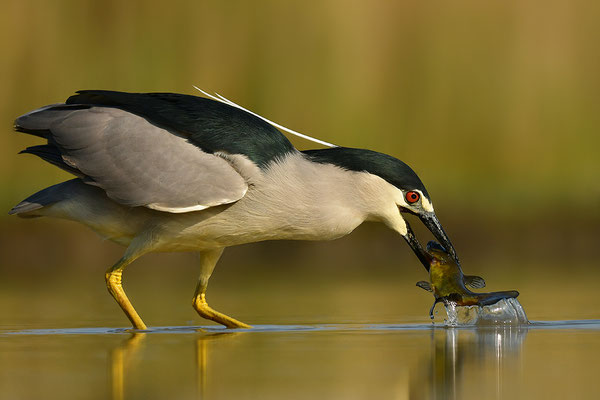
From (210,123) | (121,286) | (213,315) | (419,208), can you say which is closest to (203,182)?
Result: (210,123)

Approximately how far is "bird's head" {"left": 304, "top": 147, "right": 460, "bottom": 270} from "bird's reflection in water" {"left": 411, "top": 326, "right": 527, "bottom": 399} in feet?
2.61

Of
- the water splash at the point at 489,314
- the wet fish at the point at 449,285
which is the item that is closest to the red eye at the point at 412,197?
the wet fish at the point at 449,285

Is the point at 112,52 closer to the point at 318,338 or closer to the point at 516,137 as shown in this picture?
the point at 516,137

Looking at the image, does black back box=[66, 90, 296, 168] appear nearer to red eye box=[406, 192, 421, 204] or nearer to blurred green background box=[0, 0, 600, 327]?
red eye box=[406, 192, 421, 204]

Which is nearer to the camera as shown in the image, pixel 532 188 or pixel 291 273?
pixel 291 273

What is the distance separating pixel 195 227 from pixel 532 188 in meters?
9.47

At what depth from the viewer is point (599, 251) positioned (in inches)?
555

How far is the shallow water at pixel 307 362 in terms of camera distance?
15.6 ft

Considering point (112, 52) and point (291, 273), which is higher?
point (112, 52)

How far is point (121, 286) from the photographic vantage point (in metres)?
7.57

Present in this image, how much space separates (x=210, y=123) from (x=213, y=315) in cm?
132

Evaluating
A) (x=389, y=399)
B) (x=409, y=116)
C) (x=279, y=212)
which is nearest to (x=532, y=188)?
(x=409, y=116)

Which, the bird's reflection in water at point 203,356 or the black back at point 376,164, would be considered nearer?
the bird's reflection in water at point 203,356

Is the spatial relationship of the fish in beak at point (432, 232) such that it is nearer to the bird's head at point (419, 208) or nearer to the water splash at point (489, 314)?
the bird's head at point (419, 208)
